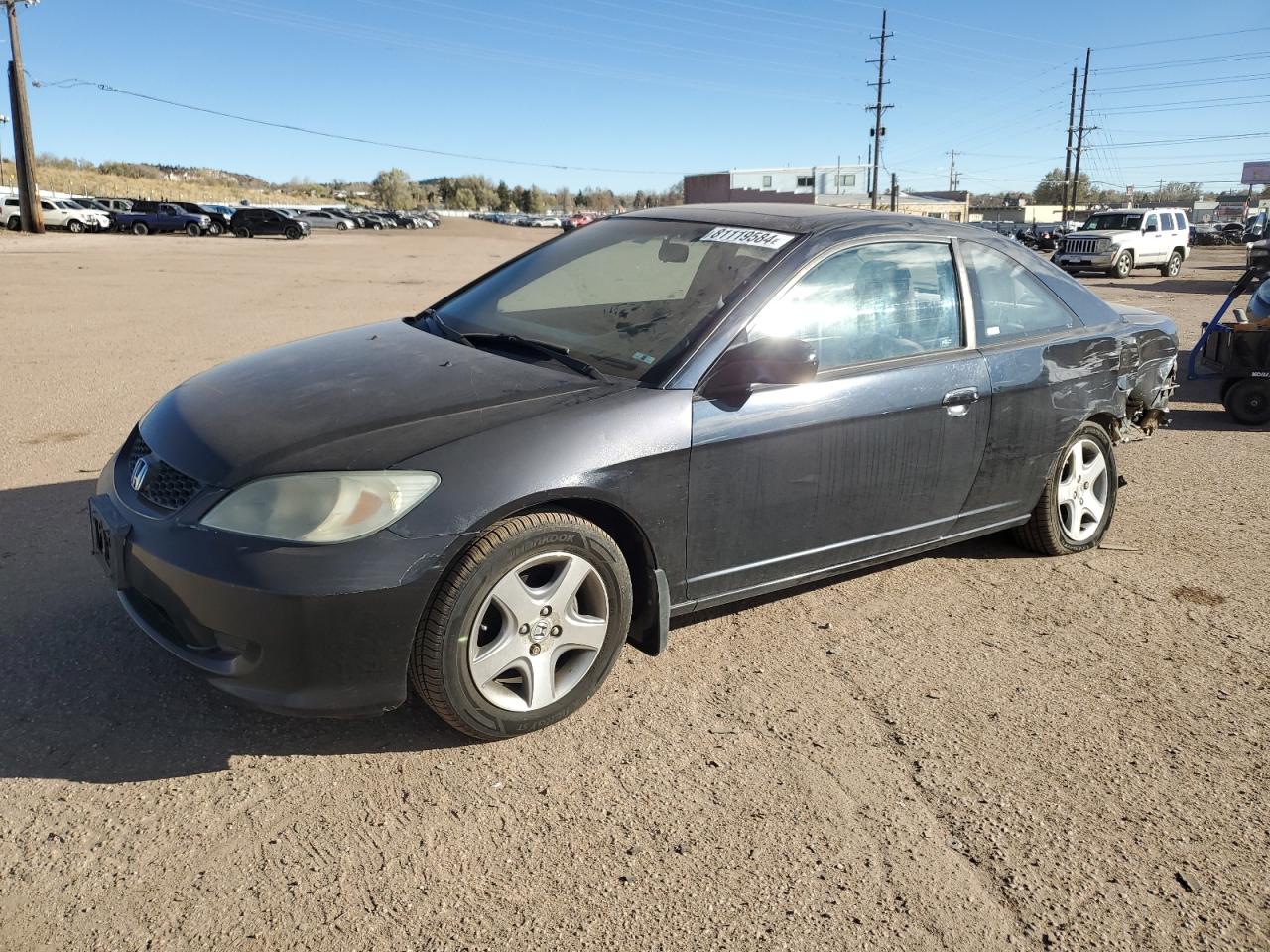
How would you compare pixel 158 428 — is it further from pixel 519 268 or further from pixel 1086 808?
pixel 1086 808

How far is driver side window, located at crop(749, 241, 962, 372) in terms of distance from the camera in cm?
366

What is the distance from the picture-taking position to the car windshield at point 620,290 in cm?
358

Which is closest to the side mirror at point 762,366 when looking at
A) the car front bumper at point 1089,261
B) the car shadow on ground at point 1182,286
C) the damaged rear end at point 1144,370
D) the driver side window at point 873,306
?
the driver side window at point 873,306

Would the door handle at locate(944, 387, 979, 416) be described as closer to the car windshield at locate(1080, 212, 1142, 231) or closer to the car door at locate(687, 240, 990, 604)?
the car door at locate(687, 240, 990, 604)

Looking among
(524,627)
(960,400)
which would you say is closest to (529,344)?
(524,627)

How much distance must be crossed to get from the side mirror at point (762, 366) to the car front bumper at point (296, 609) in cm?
110

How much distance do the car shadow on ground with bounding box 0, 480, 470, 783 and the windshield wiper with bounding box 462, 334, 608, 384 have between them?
1282mm

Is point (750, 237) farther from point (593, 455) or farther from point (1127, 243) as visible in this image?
point (1127, 243)

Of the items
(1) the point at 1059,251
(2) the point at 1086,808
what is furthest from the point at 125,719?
(1) the point at 1059,251

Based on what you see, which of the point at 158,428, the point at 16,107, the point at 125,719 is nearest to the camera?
the point at 125,719

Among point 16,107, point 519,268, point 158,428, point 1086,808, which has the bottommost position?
point 1086,808

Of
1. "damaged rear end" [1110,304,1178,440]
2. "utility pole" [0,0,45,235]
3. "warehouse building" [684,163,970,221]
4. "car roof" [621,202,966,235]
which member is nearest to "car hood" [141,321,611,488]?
"car roof" [621,202,966,235]

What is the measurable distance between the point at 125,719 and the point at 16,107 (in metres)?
45.9

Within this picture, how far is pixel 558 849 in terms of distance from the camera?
102 inches
